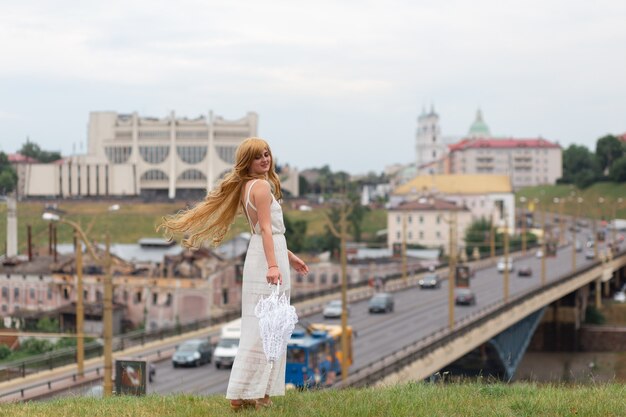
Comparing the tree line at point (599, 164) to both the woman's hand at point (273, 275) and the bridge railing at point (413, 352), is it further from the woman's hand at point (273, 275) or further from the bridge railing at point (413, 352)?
the woman's hand at point (273, 275)

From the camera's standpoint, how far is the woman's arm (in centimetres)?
912

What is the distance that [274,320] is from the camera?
916cm

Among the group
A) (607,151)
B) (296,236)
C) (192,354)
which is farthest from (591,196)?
(192,354)

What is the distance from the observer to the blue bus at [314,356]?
3153 cm

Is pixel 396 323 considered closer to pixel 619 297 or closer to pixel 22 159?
pixel 619 297

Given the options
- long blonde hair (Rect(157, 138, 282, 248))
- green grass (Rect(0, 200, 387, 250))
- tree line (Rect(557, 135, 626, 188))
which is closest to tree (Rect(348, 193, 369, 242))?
green grass (Rect(0, 200, 387, 250))

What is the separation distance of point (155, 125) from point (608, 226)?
5812 centimetres

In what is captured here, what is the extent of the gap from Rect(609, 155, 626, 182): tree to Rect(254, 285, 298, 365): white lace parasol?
14961 cm

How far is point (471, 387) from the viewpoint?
11.4 metres

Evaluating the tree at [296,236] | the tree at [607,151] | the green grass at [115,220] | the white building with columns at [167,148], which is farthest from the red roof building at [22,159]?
the tree at [607,151]

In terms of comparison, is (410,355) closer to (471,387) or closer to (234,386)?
(471,387)

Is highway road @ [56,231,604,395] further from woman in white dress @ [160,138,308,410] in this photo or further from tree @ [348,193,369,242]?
tree @ [348,193,369,242]

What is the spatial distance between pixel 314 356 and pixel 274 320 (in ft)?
77.3

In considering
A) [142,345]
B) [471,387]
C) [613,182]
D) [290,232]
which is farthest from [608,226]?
[471,387]
